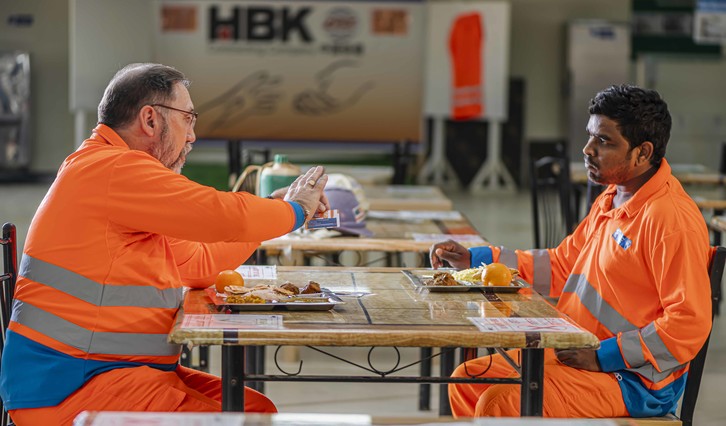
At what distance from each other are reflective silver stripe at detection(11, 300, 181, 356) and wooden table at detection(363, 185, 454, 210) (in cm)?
281

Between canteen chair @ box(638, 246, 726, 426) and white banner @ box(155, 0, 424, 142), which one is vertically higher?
white banner @ box(155, 0, 424, 142)

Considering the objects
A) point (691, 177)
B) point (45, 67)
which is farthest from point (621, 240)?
point (45, 67)

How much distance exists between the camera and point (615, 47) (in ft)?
45.8

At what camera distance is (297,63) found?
13594mm

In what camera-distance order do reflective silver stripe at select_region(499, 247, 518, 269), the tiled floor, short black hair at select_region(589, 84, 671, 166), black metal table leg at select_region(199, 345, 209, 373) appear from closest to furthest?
1. short black hair at select_region(589, 84, 671, 166)
2. reflective silver stripe at select_region(499, 247, 518, 269)
3. black metal table leg at select_region(199, 345, 209, 373)
4. the tiled floor

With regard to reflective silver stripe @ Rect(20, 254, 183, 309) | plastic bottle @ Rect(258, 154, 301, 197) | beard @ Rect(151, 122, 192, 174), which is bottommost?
reflective silver stripe @ Rect(20, 254, 183, 309)

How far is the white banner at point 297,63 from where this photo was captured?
13438 millimetres

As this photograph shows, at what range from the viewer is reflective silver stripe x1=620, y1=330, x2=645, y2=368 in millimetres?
2424

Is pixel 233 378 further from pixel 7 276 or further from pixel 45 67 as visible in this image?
pixel 45 67

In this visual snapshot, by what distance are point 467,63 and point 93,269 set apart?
38.4ft

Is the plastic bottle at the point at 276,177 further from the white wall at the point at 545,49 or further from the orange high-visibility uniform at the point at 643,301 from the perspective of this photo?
the white wall at the point at 545,49

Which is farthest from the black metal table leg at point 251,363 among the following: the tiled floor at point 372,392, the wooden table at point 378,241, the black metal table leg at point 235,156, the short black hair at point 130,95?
the black metal table leg at point 235,156

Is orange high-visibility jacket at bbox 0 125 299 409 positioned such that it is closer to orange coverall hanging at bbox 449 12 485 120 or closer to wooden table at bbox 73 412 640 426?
wooden table at bbox 73 412 640 426

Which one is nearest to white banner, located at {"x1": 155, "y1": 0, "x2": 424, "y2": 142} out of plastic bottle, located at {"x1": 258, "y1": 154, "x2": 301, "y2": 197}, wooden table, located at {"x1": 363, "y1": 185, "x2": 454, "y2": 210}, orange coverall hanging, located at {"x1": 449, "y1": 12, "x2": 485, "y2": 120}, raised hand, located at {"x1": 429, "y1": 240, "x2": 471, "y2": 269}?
orange coverall hanging, located at {"x1": 449, "y1": 12, "x2": 485, "y2": 120}
